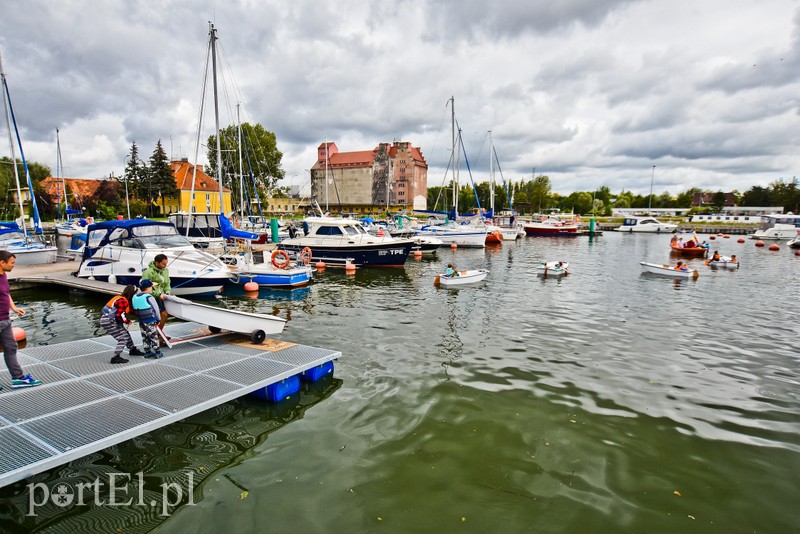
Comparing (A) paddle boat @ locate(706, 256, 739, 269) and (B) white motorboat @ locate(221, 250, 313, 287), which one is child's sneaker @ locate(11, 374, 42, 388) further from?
(A) paddle boat @ locate(706, 256, 739, 269)

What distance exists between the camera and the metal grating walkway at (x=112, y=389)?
5.17 metres

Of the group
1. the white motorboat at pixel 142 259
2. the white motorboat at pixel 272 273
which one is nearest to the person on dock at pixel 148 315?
the white motorboat at pixel 142 259

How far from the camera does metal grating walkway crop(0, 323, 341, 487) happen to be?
17.0 feet

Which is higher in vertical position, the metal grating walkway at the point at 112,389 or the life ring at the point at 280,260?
the life ring at the point at 280,260

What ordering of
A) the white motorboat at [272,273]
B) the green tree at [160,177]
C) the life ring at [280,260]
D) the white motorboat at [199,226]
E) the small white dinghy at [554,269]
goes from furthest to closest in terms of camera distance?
the green tree at [160,177], the white motorboat at [199,226], the small white dinghy at [554,269], the life ring at [280,260], the white motorboat at [272,273]

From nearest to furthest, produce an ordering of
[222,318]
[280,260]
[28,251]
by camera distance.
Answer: [222,318], [280,260], [28,251]

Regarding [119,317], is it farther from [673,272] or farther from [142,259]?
[673,272]

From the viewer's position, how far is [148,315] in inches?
320

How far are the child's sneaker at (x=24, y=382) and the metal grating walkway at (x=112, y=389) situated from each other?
99mm

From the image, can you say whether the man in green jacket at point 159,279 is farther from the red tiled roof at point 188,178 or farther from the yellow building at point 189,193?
the red tiled roof at point 188,178

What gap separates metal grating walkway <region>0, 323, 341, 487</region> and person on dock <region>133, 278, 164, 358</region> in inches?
11.3

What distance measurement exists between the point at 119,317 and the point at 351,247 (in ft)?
64.2

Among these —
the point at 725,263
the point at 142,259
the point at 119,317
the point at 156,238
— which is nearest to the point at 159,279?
the point at 119,317

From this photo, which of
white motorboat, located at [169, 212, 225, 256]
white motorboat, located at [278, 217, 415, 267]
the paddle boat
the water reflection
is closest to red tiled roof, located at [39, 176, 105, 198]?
white motorboat, located at [169, 212, 225, 256]
